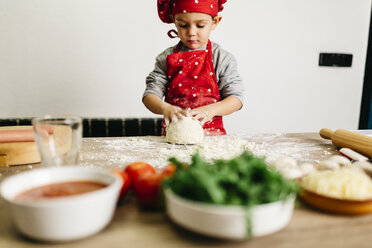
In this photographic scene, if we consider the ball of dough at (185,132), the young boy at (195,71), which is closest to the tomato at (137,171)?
the ball of dough at (185,132)

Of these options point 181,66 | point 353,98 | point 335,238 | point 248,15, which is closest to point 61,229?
point 335,238

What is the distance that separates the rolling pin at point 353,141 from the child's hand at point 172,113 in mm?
650

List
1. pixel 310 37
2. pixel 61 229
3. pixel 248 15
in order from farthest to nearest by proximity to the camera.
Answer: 1. pixel 310 37
2. pixel 248 15
3. pixel 61 229

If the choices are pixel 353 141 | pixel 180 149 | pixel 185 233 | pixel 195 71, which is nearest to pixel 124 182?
pixel 185 233

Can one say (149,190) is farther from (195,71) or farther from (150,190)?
(195,71)

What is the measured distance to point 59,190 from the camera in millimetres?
539

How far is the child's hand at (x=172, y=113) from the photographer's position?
1320 millimetres

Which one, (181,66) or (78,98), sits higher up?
(181,66)

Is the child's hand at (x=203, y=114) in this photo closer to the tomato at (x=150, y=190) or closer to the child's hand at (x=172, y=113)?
the child's hand at (x=172, y=113)

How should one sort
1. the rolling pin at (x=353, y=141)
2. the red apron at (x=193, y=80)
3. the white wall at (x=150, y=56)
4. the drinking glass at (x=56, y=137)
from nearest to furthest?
the drinking glass at (x=56, y=137), the rolling pin at (x=353, y=141), the red apron at (x=193, y=80), the white wall at (x=150, y=56)

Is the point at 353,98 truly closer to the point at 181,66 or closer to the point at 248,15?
the point at 248,15

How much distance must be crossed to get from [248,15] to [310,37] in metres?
0.67

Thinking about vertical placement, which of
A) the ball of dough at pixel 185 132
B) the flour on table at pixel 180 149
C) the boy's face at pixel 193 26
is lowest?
the flour on table at pixel 180 149

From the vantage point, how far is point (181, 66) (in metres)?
1.69
